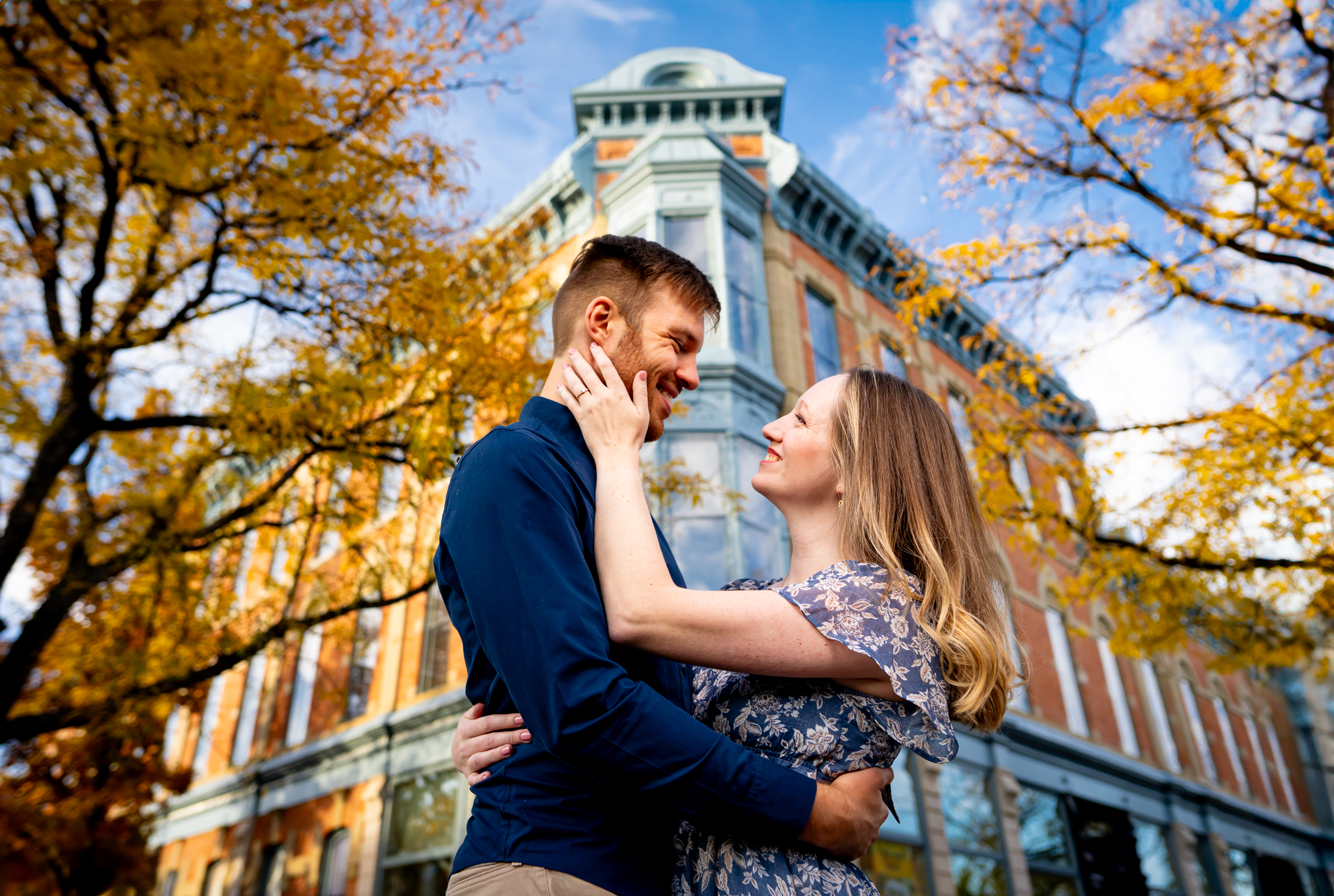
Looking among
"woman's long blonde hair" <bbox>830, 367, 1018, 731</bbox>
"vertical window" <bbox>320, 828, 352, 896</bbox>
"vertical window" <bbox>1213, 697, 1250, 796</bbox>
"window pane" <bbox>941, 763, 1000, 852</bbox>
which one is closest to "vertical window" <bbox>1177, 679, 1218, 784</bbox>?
"vertical window" <bbox>1213, 697, 1250, 796</bbox>

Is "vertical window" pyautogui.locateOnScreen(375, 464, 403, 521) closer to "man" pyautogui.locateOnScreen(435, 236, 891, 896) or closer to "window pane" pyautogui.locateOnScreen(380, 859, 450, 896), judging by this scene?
"window pane" pyautogui.locateOnScreen(380, 859, 450, 896)

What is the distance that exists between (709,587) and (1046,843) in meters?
10.1

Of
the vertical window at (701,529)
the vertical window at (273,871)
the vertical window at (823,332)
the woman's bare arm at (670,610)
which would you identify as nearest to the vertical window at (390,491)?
the vertical window at (701,529)

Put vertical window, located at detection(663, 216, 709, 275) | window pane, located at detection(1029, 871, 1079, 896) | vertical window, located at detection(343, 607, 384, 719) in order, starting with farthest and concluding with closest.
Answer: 1. vertical window, located at detection(343, 607, 384, 719)
2. window pane, located at detection(1029, 871, 1079, 896)
3. vertical window, located at detection(663, 216, 709, 275)

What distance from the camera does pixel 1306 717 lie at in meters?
33.3

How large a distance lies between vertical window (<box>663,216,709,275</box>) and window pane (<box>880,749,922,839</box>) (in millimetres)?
8802

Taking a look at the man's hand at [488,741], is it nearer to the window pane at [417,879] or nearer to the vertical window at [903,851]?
the vertical window at [903,851]

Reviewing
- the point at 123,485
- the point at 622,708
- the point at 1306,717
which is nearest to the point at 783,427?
the point at 622,708

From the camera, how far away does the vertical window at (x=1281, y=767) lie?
1150 inches

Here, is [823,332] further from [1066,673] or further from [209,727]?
[209,727]

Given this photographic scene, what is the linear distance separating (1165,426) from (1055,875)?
1206 cm

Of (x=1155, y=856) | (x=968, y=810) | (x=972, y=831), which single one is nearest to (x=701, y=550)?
(x=968, y=810)

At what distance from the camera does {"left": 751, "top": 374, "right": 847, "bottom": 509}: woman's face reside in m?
2.50

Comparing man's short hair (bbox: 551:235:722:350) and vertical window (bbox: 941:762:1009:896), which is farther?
vertical window (bbox: 941:762:1009:896)
